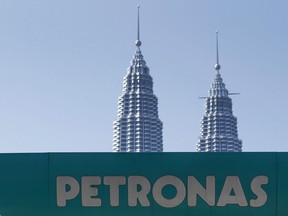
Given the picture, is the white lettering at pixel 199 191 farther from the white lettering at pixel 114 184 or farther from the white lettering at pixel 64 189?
the white lettering at pixel 64 189

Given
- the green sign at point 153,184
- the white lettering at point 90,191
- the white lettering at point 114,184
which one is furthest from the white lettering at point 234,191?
the white lettering at point 90,191

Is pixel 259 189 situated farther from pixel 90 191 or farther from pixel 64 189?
pixel 64 189

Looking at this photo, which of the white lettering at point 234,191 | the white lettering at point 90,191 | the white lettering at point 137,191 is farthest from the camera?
the white lettering at point 90,191

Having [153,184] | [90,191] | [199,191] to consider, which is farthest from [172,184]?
[90,191]

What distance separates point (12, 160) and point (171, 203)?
12.1 ft

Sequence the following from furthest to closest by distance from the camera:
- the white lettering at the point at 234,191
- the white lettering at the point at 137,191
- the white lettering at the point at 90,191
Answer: the white lettering at the point at 90,191 < the white lettering at the point at 137,191 < the white lettering at the point at 234,191

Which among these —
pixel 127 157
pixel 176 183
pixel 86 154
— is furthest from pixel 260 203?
pixel 86 154

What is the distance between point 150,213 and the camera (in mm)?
13828

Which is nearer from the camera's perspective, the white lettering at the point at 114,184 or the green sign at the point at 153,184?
the green sign at the point at 153,184

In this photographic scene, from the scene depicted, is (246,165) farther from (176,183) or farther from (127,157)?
(127,157)

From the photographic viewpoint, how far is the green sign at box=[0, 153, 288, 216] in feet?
44.9

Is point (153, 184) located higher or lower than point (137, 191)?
higher

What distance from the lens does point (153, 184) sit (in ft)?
45.2

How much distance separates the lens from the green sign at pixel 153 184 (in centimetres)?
1369
